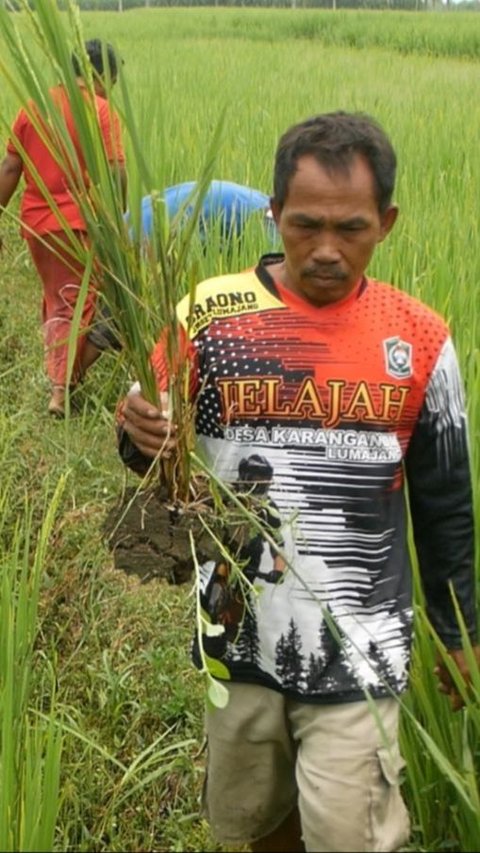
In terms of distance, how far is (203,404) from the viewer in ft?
5.27

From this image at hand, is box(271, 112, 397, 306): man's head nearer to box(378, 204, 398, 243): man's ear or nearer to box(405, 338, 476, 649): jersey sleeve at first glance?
box(378, 204, 398, 243): man's ear

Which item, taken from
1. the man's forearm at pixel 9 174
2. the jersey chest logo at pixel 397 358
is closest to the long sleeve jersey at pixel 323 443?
the jersey chest logo at pixel 397 358

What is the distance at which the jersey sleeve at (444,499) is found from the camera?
1622mm

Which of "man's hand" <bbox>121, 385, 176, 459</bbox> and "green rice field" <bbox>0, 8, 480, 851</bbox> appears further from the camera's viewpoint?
"green rice field" <bbox>0, 8, 480, 851</bbox>

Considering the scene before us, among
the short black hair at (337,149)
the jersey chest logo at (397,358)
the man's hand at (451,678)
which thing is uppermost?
the short black hair at (337,149)

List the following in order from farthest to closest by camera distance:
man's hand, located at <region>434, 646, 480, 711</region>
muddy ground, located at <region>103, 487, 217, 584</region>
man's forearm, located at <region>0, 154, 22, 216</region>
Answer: man's forearm, located at <region>0, 154, 22, 216</region>, man's hand, located at <region>434, 646, 480, 711</region>, muddy ground, located at <region>103, 487, 217, 584</region>

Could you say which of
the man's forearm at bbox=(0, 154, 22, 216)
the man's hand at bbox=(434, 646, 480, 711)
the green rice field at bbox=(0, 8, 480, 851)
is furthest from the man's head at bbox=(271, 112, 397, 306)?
the man's forearm at bbox=(0, 154, 22, 216)

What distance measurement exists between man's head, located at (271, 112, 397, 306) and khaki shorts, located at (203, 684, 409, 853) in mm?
525

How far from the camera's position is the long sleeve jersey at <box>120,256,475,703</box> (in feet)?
5.12

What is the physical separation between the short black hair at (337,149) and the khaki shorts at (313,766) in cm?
65

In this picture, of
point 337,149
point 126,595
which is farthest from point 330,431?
point 126,595

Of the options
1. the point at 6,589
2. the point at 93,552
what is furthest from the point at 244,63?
the point at 6,589

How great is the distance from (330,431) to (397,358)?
13 centimetres

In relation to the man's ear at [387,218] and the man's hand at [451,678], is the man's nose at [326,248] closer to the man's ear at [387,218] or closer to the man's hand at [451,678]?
the man's ear at [387,218]
